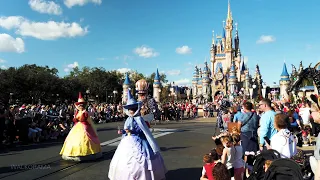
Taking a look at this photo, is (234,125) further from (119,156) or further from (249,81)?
(249,81)

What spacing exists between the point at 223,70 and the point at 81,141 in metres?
72.1

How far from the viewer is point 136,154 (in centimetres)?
508

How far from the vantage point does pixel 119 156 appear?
5.18 m

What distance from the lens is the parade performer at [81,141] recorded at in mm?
7457

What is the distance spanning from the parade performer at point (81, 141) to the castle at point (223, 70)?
63.5 meters

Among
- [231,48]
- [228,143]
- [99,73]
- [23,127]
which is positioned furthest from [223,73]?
[228,143]

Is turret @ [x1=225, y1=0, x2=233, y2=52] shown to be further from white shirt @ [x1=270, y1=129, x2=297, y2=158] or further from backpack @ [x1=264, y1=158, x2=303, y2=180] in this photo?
backpack @ [x1=264, y1=158, x2=303, y2=180]

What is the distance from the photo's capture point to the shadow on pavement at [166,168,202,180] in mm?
6258

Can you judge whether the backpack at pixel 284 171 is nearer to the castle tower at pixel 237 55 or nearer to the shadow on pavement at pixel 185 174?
the shadow on pavement at pixel 185 174

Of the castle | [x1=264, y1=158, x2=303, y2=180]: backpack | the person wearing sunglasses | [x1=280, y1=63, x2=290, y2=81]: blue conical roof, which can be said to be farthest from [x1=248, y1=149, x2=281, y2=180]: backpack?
the castle

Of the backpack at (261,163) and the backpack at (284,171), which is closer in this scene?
the backpack at (284,171)

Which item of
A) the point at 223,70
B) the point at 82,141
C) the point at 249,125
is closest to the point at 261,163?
the point at 249,125

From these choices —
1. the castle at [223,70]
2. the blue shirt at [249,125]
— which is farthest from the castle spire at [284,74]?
the blue shirt at [249,125]

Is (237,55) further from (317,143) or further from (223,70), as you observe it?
(317,143)
